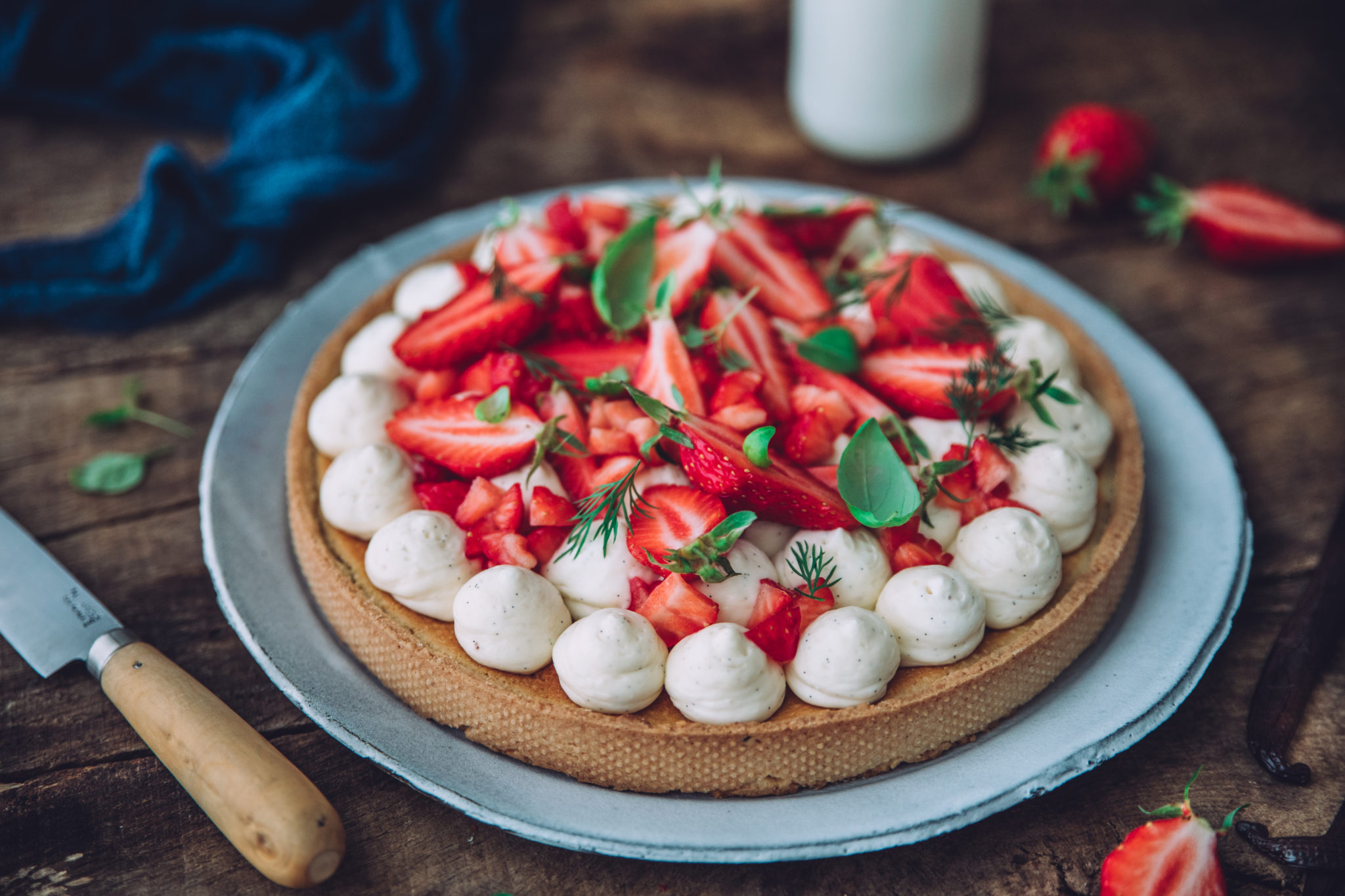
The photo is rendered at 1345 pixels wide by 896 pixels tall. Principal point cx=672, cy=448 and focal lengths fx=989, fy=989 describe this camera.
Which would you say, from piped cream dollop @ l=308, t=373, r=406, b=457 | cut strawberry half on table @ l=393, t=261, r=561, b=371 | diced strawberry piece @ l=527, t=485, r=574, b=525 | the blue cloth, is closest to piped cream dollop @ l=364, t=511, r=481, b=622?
diced strawberry piece @ l=527, t=485, r=574, b=525

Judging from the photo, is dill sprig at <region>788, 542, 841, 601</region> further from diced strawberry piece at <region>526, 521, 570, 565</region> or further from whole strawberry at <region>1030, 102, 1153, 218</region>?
whole strawberry at <region>1030, 102, 1153, 218</region>

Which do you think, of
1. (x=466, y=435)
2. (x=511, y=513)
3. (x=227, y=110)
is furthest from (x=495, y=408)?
(x=227, y=110)

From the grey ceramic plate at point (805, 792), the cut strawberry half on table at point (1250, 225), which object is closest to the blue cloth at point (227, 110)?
the grey ceramic plate at point (805, 792)

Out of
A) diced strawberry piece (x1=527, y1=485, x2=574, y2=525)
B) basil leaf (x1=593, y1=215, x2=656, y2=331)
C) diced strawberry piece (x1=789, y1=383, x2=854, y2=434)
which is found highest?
basil leaf (x1=593, y1=215, x2=656, y2=331)

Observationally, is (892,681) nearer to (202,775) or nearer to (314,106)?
(202,775)

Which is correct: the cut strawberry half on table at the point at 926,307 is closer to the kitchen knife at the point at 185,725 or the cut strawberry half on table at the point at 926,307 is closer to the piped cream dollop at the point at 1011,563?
the piped cream dollop at the point at 1011,563

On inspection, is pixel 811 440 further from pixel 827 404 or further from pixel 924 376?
pixel 924 376

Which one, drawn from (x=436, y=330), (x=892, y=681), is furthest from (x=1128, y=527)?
(x=436, y=330)
